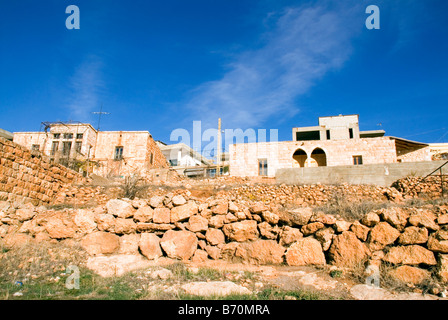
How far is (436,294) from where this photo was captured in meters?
3.81

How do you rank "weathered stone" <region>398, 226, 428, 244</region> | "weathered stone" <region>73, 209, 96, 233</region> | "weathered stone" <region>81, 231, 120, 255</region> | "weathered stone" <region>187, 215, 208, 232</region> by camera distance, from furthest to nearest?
"weathered stone" <region>73, 209, 96, 233</region> → "weathered stone" <region>187, 215, 208, 232</region> → "weathered stone" <region>81, 231, 120, 255</region> → "weathered stone" <region>398, 226, 428, 244</region>

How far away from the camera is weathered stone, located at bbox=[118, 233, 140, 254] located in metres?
5.72

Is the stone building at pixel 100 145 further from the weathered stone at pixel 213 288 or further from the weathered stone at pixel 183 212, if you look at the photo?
the weathered stone at pixel 213 288

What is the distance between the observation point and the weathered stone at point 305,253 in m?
5.01

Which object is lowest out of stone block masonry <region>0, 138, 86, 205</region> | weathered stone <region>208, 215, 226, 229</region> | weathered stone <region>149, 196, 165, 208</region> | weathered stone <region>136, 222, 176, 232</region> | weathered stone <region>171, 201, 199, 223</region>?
weathered stone <region>136, 222, 176, 232</region>

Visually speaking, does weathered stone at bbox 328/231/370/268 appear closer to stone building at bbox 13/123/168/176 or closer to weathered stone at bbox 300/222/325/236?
weathered stone at bbox 300/222/325/236

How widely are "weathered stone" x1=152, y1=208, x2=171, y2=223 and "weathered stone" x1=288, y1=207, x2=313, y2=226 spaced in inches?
103

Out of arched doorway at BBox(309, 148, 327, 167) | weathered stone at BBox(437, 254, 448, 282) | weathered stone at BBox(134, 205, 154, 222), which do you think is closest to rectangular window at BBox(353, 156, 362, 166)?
arched doorway at BBox(309, 148, 327, 167)

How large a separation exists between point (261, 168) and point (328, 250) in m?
18.3

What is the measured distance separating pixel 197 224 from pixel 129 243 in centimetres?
149

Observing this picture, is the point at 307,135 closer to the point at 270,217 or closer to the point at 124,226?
the point at 270,217

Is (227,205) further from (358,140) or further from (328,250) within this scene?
(358,140)

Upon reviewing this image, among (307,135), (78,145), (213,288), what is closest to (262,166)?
(307,135)
